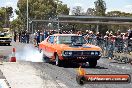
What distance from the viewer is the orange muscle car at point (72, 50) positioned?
16.3m

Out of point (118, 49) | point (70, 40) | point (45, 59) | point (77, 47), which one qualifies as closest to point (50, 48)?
point (70, 40)

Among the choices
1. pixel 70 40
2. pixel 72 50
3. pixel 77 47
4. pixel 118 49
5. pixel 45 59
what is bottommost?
pixel 45 59

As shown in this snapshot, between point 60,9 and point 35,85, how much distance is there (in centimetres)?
9300

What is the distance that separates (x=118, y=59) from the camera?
71.8ft

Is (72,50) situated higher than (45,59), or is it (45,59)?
(72,50)

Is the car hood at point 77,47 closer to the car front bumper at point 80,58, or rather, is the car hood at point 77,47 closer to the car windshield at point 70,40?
the car front bumper at point 80,58

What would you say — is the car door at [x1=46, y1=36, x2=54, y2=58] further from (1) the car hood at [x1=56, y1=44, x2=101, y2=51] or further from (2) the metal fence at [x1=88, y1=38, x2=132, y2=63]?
(2) the metal fence at [x1=88, y1=38, x2=132, y2=63]

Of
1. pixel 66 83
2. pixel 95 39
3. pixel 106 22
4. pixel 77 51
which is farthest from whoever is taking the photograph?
pixel 106 22

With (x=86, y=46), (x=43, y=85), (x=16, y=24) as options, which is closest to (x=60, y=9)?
(x=16, y=24)

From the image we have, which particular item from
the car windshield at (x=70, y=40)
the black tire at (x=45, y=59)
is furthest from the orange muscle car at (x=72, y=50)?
the black tire at (x=45, y=59)

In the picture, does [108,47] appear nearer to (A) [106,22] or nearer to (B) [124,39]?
(B) [124,39]

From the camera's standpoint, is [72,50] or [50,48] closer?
[72,50]

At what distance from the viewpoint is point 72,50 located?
16.2 metres

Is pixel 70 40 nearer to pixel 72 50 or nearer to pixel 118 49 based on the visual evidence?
pixel 72 50
